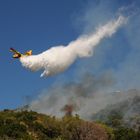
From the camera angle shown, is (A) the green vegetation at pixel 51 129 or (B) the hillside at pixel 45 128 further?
(A) the green vegetation at pixel 51 129

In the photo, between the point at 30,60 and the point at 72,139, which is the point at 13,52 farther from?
the point at 72,139

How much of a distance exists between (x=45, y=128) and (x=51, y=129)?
2.24m

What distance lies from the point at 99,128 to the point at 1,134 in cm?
3185

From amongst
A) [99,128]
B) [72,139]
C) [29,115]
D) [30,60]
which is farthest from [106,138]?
[30,60]

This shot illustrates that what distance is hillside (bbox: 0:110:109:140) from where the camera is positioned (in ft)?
461

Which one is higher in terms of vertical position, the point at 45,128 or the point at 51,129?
the point at 45,128

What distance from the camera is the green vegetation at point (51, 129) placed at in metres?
141

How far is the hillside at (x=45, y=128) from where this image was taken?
140625 millimetres

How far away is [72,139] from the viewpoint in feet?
455

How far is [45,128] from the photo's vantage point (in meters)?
163

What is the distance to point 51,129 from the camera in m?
164

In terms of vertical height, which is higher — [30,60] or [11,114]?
[11,114]

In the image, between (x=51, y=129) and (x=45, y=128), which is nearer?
(x=45, y=128)

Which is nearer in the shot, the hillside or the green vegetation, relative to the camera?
the hillside
